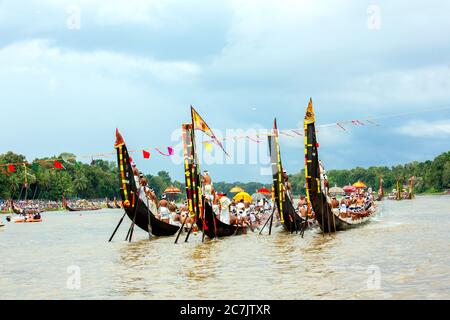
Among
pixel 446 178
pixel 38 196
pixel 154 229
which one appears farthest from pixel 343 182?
pixel 154 229

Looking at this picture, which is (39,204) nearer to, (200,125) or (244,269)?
(200,125)

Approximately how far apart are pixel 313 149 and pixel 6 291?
44.0 ft

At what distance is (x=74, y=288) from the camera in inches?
511

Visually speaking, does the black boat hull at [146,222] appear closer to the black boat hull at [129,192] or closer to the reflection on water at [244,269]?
the black boat hull at [129,192]

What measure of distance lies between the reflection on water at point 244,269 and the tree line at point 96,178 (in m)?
45.6

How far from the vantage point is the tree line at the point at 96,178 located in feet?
295

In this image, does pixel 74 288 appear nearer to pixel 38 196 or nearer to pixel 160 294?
pixel 160 294

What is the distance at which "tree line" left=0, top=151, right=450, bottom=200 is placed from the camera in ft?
295

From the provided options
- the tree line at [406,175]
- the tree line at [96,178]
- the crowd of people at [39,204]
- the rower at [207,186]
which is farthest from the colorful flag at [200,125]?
the tree line at [406,175]

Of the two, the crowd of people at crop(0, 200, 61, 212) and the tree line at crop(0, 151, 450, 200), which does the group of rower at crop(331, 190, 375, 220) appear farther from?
the crowd of people at crop(0, 200, 61, 212)

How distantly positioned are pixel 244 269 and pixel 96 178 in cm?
11814

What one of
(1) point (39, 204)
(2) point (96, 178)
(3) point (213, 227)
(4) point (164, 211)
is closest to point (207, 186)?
(3) point (213, 227)

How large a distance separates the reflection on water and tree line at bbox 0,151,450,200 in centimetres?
4562

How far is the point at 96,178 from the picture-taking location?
130m
